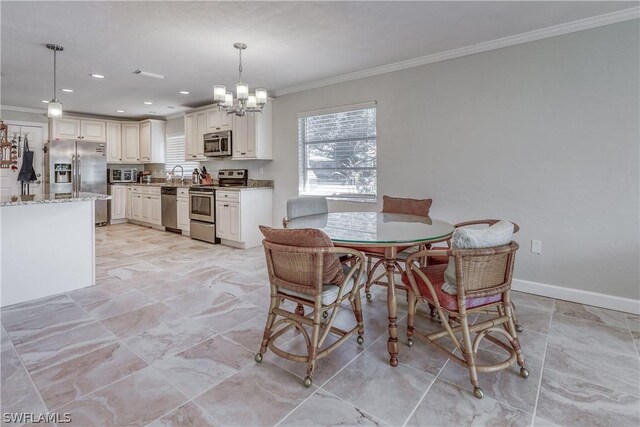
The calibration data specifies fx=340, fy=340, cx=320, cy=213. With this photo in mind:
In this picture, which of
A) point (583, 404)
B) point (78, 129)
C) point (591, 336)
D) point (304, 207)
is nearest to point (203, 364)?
point (304, 207)

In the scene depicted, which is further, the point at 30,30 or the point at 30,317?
the point at 30,30

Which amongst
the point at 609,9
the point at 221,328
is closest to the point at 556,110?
the point at 609,9

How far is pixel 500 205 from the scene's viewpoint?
3.39 meters

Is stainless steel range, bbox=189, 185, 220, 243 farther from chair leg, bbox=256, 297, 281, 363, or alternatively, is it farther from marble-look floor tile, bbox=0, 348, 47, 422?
chair leg, bbox=256, 297, 281, 363

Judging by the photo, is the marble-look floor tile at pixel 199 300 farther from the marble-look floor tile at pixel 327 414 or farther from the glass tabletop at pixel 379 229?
the marble-look floor tile at pixel 327 414

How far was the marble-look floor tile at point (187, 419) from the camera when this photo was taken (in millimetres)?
1543

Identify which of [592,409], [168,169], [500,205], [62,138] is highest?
[62,138]

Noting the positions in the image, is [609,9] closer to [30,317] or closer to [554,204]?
[554,204]

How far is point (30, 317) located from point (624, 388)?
4007mm

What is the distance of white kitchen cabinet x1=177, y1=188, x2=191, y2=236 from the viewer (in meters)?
5.98

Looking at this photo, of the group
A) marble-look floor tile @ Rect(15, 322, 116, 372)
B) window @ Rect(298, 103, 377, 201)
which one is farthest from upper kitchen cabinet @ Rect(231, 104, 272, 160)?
marble-look floor tile @ Rect(15, 322, 116, 372)

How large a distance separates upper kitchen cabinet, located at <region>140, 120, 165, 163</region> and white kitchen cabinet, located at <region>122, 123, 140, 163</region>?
5.2 inches

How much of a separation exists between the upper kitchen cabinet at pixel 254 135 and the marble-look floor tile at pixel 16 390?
3763mm

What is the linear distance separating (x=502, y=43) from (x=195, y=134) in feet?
16.4
